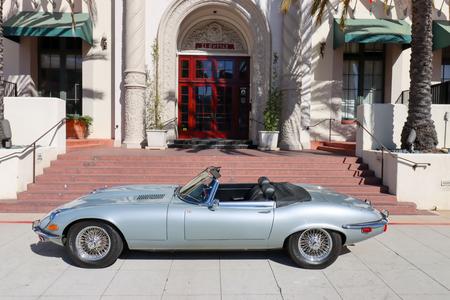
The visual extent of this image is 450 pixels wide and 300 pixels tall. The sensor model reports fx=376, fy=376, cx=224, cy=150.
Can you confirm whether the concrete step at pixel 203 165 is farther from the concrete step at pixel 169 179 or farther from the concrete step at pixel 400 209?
the concrete step at pixel 400 209

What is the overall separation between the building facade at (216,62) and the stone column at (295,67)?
38 mm

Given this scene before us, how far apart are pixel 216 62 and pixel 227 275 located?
12143mm

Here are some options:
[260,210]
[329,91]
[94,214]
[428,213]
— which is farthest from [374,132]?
[94,214]

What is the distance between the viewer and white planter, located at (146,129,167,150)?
43.7 feet

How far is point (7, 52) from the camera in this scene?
1480 cm

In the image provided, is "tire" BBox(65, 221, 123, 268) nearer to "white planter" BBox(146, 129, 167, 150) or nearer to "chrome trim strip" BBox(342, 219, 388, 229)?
"chrome trim strip" BBox(342, 219, 388, 229)

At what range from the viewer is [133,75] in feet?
45.0

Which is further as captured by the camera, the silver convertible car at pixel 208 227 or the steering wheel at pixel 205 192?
the steering wheel at pixel 205 192

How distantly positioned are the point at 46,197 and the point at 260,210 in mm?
5699

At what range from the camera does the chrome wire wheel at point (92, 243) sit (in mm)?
4832

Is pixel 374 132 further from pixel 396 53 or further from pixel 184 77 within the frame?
pixel 184 77

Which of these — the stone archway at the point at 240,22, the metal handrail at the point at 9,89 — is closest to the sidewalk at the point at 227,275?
the stone archway at the point at 240,22

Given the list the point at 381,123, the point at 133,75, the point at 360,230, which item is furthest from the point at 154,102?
the point at 360,230

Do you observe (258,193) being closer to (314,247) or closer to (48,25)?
(314,247)
